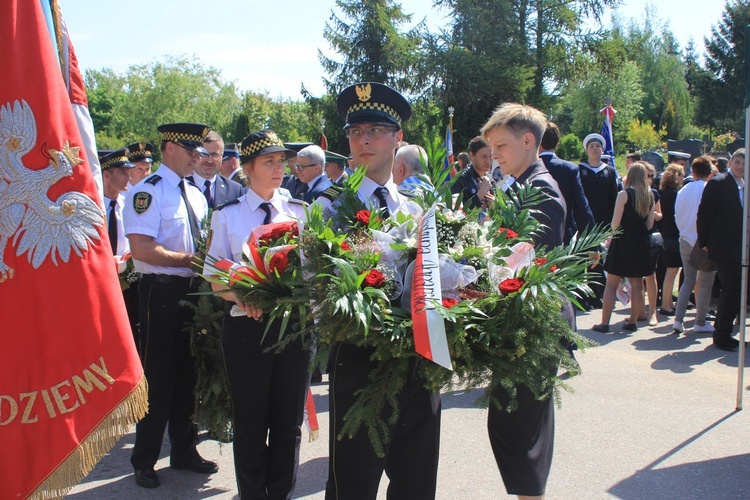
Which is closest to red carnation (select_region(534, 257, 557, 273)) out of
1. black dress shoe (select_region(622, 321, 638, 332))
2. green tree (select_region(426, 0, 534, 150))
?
black dress shoe (select_region(622, 321, 638, 332))

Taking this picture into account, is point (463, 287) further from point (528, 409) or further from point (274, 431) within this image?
point (274, 431)

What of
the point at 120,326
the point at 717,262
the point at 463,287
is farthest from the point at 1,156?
the point at 717,262

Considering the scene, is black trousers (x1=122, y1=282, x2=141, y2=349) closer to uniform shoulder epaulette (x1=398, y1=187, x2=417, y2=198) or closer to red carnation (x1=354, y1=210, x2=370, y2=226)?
uniform shoulder epaulette (x1=398, y1=187, x2=417, y2=198)

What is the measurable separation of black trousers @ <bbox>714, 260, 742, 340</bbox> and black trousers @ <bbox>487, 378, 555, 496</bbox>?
563 centimetres

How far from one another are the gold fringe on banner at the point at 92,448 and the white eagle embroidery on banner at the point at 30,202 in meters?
0.60

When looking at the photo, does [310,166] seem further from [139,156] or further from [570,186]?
[570,186]

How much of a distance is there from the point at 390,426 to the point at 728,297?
6.61m

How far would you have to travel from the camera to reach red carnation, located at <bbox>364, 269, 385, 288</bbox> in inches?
96.6

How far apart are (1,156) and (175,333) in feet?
7.50

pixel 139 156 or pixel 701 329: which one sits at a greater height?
pixel 139 156

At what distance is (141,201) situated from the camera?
4441 mm

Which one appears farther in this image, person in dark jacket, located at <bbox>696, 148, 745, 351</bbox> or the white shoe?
the white shoe

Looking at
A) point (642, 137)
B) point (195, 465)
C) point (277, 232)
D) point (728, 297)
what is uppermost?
point (642, 137)

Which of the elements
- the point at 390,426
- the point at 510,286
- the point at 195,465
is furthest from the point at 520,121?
the point at 195,465
